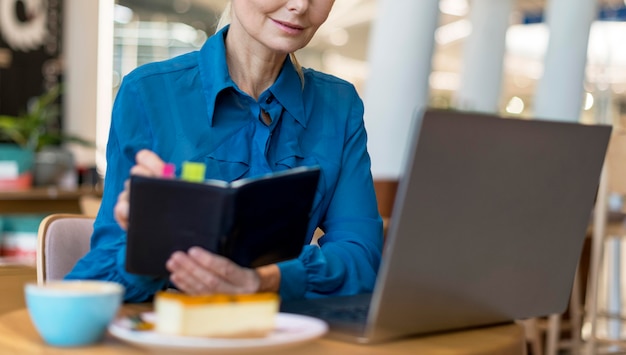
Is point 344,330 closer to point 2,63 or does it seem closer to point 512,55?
point 2,63

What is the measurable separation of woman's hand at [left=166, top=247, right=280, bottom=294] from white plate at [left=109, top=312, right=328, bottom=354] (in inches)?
3.3

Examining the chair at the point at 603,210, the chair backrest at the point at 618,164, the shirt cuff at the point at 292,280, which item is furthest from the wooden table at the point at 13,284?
the chair backrest at the point at 618,164

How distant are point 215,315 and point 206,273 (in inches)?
5.3

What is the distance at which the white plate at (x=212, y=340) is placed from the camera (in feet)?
2.78

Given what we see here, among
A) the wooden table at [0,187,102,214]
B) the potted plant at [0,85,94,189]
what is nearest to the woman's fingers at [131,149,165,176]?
the wooden table at [0,187,102,214]

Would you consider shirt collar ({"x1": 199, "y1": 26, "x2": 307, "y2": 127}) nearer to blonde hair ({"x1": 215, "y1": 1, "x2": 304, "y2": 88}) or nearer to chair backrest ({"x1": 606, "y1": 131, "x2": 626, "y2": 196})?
blonde hair ({"x1": 215, "y1": 1, "x2": 304, "y2": 88})

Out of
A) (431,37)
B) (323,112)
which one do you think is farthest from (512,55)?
(323,112)

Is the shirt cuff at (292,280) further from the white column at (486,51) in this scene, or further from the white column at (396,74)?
the white column at (486,51)

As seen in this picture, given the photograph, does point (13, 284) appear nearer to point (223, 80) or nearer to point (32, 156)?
point (223, 80)

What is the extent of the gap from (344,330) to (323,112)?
61 centimetres

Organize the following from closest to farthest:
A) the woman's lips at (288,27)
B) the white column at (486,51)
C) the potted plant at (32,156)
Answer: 1. the woman's lips at (288,27)
2. the potted plant at (32,156)
3. the white column at (486,51)

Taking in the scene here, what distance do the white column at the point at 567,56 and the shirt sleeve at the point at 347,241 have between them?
8.03m

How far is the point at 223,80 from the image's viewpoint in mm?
1420

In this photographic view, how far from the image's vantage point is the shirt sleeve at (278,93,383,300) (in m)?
1.30
